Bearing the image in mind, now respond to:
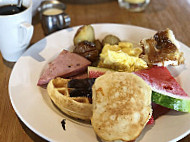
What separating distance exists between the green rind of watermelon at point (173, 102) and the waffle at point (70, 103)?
17.7 inches

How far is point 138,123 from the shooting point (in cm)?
125

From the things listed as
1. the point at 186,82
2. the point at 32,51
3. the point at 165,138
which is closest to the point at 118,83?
the point at 165,138

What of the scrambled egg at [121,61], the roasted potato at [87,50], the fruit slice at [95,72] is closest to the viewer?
the fruit slice at [95,72]

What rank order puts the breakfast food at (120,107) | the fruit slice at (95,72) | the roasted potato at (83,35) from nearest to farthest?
the breakfast food at (120,107) < the fruit slice at (95,72) < the roasted potato at (83,35)

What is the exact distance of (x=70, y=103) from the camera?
143 centimetres

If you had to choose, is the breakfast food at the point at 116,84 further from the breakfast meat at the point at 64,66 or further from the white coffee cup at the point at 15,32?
the white coffee cup at the point at 15,32

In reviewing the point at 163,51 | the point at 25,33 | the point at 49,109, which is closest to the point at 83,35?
the point at 25,33

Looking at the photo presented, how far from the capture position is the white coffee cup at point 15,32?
73.0 inches

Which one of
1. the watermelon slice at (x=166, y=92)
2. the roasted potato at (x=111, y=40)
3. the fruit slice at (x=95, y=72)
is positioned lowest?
the fruit slice at (x=95, y=72)

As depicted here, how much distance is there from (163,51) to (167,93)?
472 millimetres

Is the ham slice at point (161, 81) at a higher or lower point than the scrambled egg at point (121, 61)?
higher

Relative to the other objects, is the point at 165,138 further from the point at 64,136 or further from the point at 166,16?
the point at 166,16

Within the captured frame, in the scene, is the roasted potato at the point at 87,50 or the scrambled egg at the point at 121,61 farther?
the roasted potato at the point at 87,50

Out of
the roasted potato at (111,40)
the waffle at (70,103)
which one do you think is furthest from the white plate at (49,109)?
the roasted potato at (111,40)
